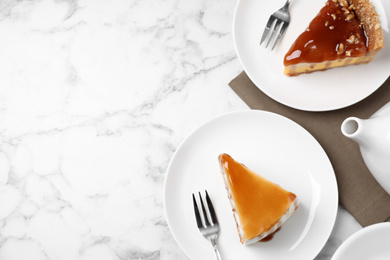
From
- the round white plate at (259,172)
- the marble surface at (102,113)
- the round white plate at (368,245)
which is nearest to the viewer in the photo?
the round white plate at (368,245)

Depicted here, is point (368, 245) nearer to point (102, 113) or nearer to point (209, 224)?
point (209, 224)

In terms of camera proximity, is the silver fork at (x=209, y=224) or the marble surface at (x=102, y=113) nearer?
the silver fork at (x=209, y=224)

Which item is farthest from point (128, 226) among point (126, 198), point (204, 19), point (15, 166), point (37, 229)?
point (204, 19)

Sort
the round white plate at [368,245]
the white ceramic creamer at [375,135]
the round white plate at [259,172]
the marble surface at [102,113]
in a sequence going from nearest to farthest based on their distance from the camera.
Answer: the white ceramic creamer at [375,135] < the round white plate at [368,245] < the round white plate at [259,172] < the marble surface at [102,113]

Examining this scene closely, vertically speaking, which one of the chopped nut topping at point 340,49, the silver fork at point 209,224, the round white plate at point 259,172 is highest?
the chopped nut topping at point 340,49

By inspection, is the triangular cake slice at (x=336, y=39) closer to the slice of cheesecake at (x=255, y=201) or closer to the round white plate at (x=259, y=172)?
the round white plate at (x=259, y=172)

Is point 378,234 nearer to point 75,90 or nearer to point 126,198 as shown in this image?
point 126,198

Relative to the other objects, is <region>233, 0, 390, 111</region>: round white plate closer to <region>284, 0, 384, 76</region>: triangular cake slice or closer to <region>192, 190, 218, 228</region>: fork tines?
<region>284, 0, 384, 76</region>: triangular cake slice

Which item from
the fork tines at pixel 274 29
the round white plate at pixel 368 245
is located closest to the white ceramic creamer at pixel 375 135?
the round white plate at pixel 368 245

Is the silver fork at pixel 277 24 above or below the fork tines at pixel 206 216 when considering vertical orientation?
above
